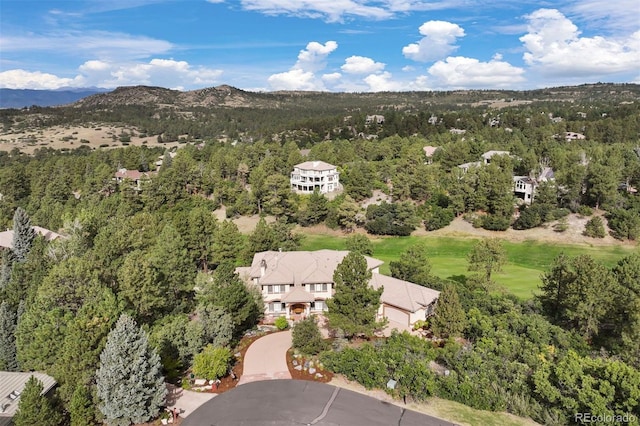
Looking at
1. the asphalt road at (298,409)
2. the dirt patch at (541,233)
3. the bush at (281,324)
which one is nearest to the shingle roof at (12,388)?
the asphalt road at (298,409)

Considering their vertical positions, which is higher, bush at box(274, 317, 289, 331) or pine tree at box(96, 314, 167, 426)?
pine tree at box(96, 314, 167, 426)

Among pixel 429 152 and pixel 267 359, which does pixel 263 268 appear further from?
pixel 429 152

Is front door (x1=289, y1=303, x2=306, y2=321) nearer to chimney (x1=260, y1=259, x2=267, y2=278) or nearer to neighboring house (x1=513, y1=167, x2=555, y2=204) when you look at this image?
chimney (x1=260, y1=259, x2=267, y2=278)

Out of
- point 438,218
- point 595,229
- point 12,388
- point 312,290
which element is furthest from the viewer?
point 438,218

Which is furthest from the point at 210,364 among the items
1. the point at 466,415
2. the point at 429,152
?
the point at 429,152

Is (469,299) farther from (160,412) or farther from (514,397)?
(160,412)

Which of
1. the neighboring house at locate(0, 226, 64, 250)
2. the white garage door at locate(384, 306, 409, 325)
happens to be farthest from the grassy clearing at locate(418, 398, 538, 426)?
the neighboring house at locate(0, 226, 64, 250)
